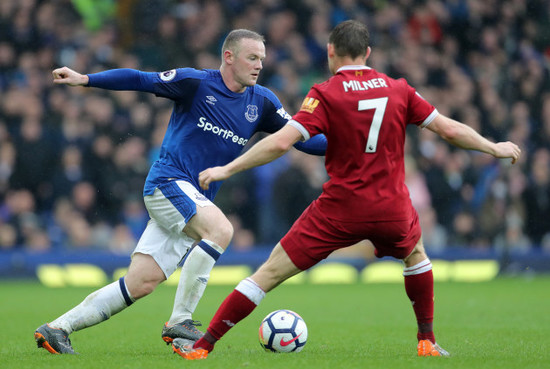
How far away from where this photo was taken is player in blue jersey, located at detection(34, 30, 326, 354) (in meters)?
6.39

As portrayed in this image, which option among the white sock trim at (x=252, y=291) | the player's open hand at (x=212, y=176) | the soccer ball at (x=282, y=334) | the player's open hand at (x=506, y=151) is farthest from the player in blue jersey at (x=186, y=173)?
the player's open hand at (x=506, y=151)

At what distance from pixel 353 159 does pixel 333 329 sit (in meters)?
3.11

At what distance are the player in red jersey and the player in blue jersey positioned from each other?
0.71 m

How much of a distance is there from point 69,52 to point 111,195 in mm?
3263

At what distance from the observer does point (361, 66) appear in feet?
19.0

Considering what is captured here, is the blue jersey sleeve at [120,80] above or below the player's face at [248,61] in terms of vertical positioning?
below

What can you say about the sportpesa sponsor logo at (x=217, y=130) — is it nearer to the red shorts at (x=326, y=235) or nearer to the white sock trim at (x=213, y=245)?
the white sock trim at (x=213, y=245)

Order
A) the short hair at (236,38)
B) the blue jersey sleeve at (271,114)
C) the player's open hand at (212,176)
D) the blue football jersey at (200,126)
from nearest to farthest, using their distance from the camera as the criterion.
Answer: the player's open hand at (212,176)
the blue football jersey at (200,126)
the short hair at (236,38)
the blue jersey sleeve at (271,114)

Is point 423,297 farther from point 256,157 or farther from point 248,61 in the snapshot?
point 248,61

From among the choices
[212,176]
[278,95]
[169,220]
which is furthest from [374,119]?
[278,95]

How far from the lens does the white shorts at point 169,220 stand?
6.48 meters

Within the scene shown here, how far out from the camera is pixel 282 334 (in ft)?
21.0

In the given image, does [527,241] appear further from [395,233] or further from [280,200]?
[395,233]

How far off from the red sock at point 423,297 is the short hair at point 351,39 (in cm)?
157
